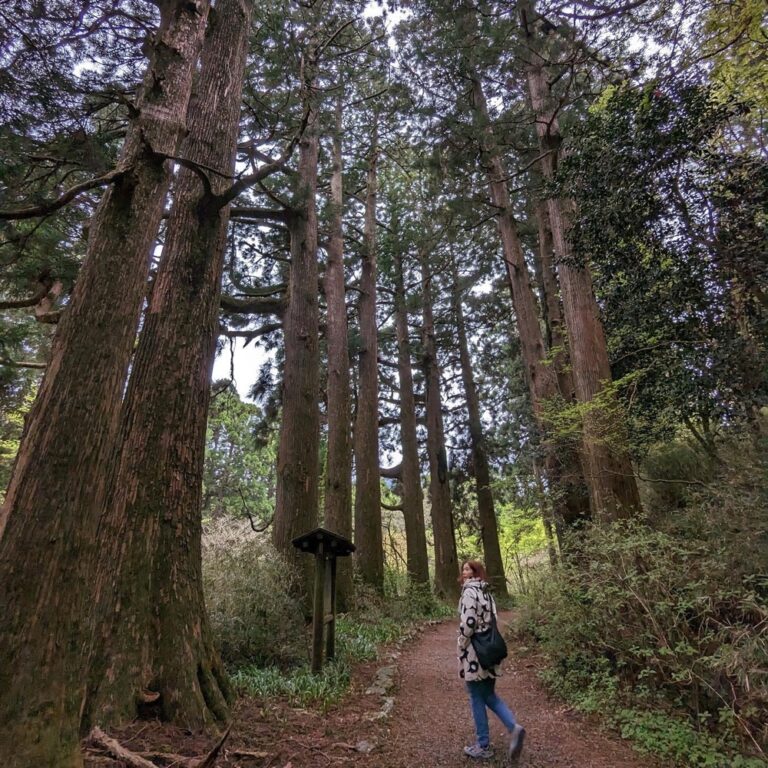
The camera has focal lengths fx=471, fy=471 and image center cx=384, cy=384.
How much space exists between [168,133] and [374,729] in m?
4.99

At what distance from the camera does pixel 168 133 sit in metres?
3.19

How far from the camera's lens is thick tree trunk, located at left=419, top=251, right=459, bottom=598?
14.1 m

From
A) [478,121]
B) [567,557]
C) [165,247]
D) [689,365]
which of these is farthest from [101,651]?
[478,121]

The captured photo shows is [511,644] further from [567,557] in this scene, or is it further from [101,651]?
[101,651]

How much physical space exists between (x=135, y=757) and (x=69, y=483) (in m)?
1.46

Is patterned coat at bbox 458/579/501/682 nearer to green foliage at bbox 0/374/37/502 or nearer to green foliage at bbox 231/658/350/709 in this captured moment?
green foliage at bbox 231/658/350/709

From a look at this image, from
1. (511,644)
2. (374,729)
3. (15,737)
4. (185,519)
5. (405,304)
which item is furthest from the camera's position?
(405,304)

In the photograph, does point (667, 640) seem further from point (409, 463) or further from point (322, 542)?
point (409, 463)

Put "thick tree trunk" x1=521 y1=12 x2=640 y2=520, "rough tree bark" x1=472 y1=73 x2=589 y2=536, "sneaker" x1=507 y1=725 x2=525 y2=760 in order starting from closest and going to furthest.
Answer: "sneaker" x1=507 y1=725 x2=525 y2=760 < "thick tree trunk" x1=521 y1=12 x2=640 y2=520 < "rough tree bark" x1=472 y1=73 x2=589 y2=536

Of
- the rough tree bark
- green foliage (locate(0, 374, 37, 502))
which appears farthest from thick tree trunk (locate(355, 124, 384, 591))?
green foliage (locate(0, 374, 37, 502))

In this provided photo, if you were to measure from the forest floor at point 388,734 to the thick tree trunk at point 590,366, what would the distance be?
2579 millimetres

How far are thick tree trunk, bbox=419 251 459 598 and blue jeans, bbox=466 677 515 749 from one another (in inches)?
415

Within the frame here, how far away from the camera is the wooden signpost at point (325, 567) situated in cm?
564

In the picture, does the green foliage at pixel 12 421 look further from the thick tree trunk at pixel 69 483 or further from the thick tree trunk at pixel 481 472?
the thick tree trunk at pixel 481 472
